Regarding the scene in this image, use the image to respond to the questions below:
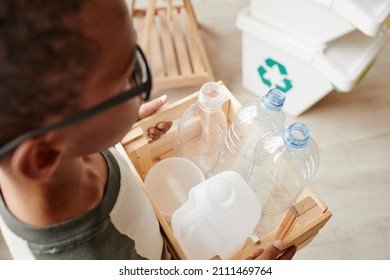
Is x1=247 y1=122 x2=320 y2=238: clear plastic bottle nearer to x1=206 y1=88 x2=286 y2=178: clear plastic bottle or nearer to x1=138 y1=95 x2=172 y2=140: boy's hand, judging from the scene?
x1=206 y1=88 x2=286 y2=178: clear plastic bottle

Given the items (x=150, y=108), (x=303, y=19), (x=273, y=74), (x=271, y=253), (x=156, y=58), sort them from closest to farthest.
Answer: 1. (x=271, y=253)
2. (x=150, y=108)
3. (x=303, y=19)
4. (x=273, y=74)
5. (x=156, y=58)

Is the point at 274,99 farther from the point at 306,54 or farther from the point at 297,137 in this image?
the point at 306,54

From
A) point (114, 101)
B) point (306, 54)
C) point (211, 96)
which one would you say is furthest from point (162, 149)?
point (306, 54)

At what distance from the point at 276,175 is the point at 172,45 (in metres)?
0.92

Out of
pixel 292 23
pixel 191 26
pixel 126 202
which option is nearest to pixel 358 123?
pixel 292 23

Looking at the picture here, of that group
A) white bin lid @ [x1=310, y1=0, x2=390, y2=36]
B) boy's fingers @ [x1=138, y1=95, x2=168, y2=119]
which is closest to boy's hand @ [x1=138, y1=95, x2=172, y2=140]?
boy's fingers @ [x1=138, y1=95, x2=168, y2=119]

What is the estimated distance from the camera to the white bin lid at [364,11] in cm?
90

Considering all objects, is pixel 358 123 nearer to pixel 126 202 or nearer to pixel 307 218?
pixel 307 218

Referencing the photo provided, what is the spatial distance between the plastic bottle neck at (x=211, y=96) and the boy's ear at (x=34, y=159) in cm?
34

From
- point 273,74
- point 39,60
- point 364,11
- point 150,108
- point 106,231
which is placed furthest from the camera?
point 273,74

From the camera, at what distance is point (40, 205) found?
0.44 metres

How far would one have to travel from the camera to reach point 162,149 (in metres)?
0.78

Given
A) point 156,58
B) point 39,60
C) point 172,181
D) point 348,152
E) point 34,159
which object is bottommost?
point 348,152

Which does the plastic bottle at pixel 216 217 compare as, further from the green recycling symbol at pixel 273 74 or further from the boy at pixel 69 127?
the green recycling symbol at pixel 273 74
